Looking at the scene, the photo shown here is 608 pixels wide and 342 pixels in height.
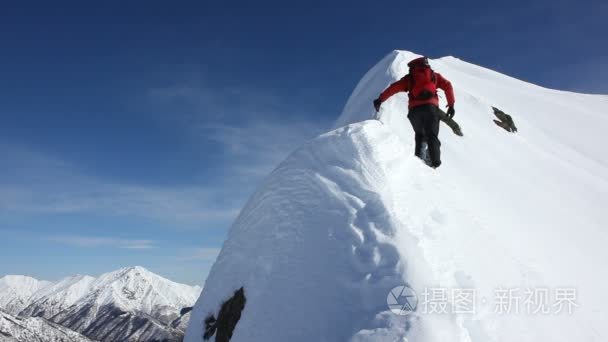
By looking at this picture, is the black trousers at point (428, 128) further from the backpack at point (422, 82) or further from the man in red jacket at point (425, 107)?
the backpack at point (422, 82)

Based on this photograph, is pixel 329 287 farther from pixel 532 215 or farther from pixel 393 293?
pixel 532 215

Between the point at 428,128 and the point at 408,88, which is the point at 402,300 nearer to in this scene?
the point at 428,128

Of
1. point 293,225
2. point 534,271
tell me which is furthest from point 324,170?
point 534,271

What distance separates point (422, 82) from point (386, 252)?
17.1 ft

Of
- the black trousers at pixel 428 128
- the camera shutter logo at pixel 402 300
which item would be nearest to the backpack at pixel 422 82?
the black trousers at pixel 428 128

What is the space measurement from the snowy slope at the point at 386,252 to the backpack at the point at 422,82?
5.17 ft

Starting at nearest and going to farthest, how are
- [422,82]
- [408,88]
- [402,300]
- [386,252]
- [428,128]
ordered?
[402,300] → [386,252] → [428,128] → [422,82] → [408,88]

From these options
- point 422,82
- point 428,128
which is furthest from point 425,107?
point 422,82

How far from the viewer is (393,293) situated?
4949 mm

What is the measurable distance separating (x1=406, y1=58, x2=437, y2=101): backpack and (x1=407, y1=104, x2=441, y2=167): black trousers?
0.27 meters

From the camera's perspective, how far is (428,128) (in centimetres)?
919

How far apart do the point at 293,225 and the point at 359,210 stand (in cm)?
131

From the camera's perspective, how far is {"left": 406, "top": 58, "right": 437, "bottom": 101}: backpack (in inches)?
364

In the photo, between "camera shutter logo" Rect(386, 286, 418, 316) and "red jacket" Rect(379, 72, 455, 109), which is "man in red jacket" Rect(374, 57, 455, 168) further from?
"camera shutter logo" Rect(386, 286, 418, 316)
